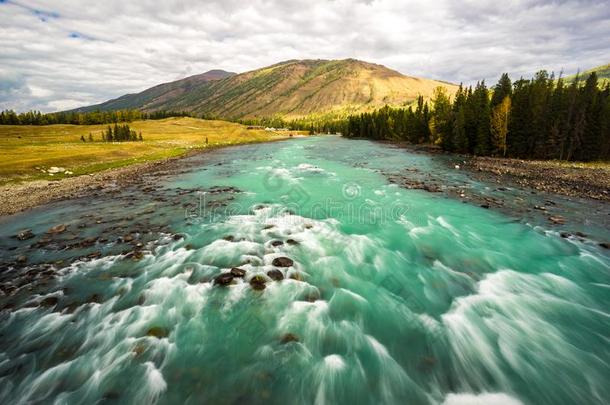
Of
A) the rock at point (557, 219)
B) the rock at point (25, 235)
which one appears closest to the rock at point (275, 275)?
the rock at point (25, 235)

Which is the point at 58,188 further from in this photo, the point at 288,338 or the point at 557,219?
the point at 557,219

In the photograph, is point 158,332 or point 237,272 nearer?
point 158,332

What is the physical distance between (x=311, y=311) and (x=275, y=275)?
3397mm

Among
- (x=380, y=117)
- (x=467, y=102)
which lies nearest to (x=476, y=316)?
(x=467, y=102)

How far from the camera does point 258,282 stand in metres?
14.8

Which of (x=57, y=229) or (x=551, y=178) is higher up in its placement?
(x=551, y=178)

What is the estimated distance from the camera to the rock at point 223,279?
14.9m

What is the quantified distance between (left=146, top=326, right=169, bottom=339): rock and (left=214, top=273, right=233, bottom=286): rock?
359 cm

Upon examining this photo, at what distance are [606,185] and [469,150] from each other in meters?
46.0

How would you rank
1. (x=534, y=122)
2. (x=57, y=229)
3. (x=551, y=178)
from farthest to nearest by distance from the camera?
(x=534, y=122)
(x=551, y=178)
(x=57, y=229)

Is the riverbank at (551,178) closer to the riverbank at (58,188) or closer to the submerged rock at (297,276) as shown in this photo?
the submerged rock at (297,276)

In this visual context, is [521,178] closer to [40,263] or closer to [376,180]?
[376,180]

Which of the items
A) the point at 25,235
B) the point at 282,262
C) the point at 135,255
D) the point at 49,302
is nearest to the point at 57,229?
the point at 25,235

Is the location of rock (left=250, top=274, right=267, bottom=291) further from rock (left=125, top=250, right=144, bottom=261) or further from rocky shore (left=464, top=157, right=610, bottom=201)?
rocky shore (left=464, top=157, right=610, bottom=201)
